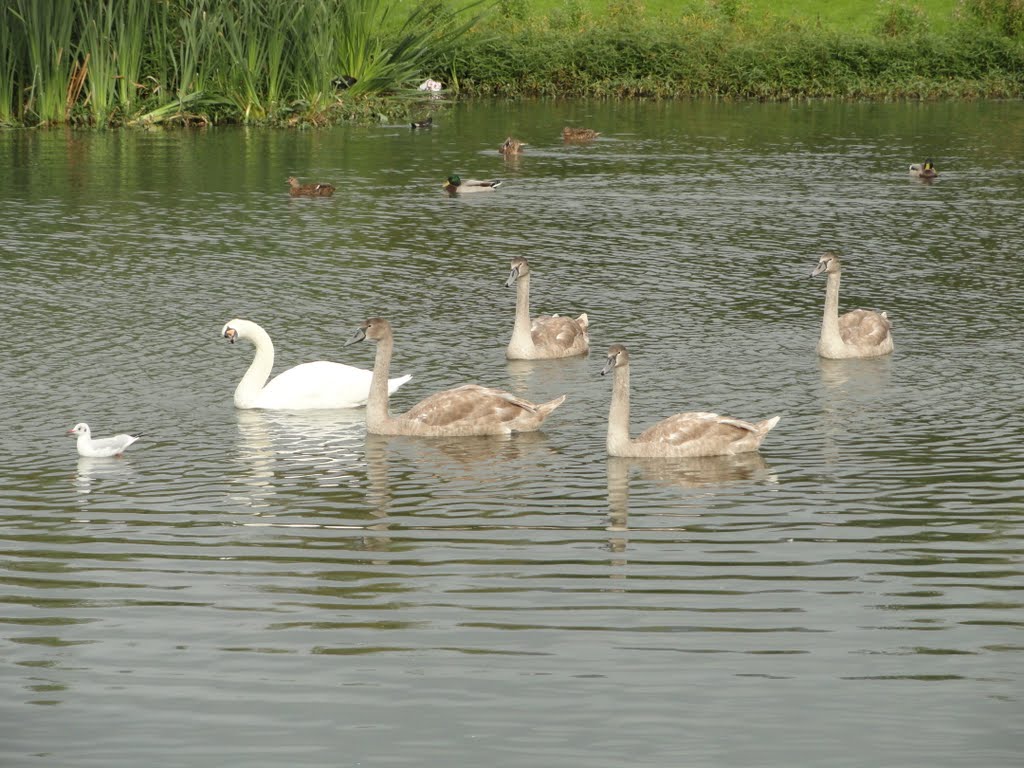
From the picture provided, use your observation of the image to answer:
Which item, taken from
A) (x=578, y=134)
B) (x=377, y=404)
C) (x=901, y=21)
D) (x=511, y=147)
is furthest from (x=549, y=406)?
(x=901, y=21)

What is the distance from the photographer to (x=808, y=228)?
30453 millimetres

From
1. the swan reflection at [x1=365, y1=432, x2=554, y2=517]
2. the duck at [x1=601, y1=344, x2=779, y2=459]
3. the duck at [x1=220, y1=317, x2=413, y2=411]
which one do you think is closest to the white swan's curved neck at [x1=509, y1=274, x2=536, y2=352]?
the duck at [x1=220, y1=317, x2=413, y2=411]

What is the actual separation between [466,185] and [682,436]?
1910 centimetres

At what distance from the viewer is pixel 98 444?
1531cm

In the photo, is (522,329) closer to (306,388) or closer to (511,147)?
(306,388)

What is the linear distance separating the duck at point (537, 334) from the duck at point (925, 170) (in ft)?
55.0

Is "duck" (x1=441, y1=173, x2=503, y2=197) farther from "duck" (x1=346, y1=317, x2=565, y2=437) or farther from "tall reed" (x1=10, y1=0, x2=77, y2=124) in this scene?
"duck" (x1=346, y1=317, x2=565, y2=437)

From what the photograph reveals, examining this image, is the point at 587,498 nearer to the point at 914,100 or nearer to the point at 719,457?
the point at 719,457

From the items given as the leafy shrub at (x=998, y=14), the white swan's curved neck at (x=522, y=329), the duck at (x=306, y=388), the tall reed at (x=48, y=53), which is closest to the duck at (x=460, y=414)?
the duck at (x=306, y=388)

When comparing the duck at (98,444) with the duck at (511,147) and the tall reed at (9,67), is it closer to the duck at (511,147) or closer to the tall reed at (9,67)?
the duck at (511,147)

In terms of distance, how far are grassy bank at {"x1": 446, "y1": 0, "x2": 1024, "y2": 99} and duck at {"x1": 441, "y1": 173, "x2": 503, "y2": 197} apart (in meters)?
21.9

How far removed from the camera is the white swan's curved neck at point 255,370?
17.7 meters

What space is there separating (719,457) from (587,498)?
1.87 m

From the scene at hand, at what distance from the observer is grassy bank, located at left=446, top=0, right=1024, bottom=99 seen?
2196 inches
